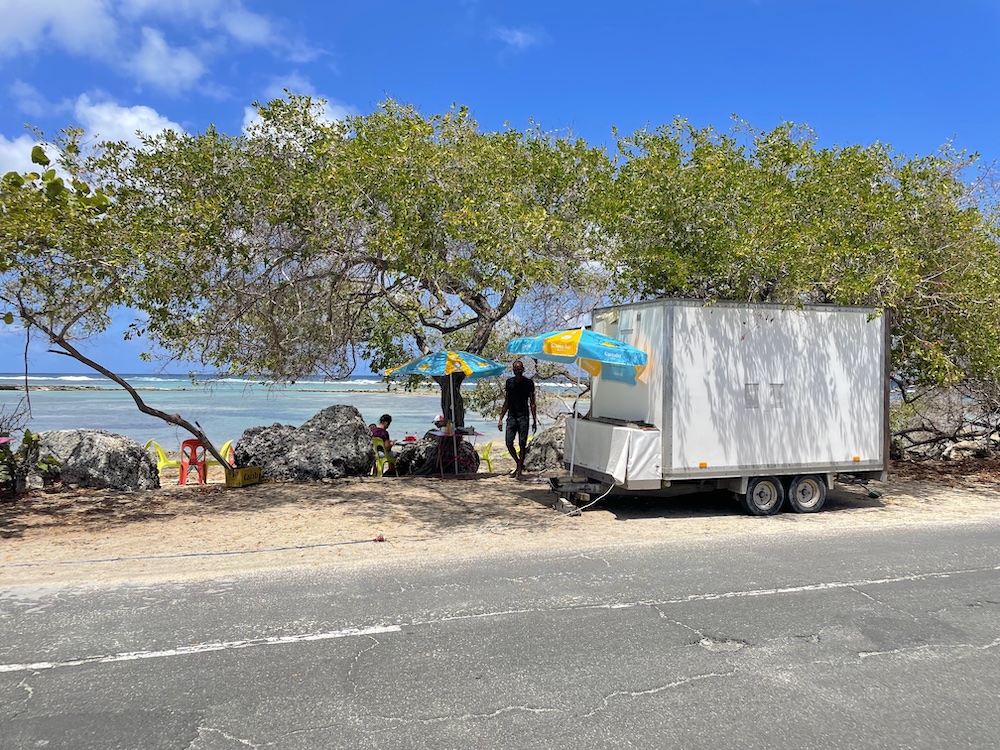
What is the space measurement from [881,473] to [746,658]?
711 centimetres

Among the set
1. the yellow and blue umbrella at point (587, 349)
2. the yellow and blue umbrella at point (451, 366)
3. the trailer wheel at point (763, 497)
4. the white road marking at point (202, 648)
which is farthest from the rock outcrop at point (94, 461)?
the trailer wheel at point (763, 497)

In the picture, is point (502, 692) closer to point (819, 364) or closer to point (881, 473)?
point (819, 364)

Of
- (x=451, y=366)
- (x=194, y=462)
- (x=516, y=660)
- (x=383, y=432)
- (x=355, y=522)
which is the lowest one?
(x=355, y=522)

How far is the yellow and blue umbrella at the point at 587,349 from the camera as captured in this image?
945 cm

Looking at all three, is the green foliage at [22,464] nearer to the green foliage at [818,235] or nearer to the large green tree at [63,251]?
the large green tree at [63,251]

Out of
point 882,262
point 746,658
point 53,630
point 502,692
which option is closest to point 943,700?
point 746,658

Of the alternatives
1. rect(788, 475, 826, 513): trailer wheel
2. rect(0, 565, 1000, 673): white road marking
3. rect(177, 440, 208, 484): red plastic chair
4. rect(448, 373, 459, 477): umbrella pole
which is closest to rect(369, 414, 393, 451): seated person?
rect(448, 373, 459, 477): umbrella pole

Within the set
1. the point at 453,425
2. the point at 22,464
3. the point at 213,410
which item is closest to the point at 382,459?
the point at 453,425

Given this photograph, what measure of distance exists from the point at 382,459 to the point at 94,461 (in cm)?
483

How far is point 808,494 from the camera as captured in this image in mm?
10406

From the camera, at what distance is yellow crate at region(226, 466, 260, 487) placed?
11.9 meters

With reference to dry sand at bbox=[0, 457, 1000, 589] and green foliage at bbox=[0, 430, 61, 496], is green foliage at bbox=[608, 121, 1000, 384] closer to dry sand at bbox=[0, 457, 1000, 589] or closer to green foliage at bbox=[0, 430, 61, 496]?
dry sand at bbox=[0, 457, 1000, 589]

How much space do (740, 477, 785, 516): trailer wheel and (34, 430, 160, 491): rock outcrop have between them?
9.28 metres

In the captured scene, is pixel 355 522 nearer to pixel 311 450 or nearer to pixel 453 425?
pixel 311 450
